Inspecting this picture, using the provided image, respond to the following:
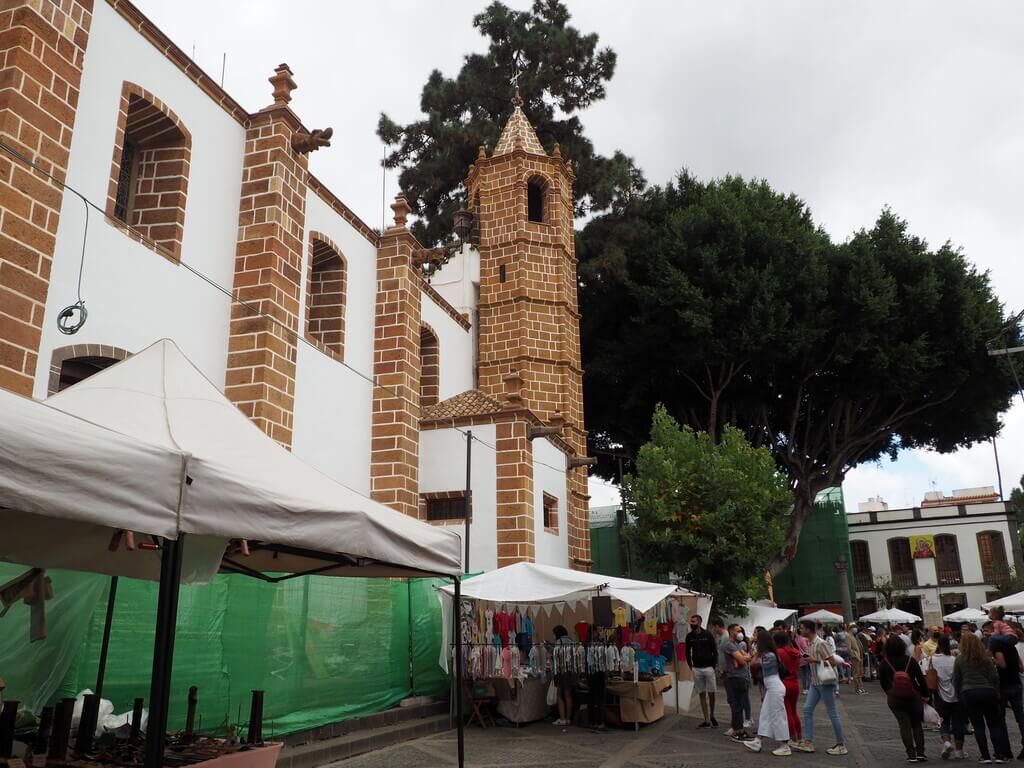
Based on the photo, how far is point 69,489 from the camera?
3.14m

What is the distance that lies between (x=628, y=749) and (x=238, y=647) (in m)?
4.89

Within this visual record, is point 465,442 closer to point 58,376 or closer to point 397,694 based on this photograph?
point 397,694

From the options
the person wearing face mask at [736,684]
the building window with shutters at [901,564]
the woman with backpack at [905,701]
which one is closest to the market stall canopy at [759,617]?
the person wearing face mask at [736,684]

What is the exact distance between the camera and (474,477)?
16.6 metres

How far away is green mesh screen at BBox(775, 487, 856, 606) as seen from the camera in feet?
109

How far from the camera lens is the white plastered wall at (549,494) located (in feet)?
56.4

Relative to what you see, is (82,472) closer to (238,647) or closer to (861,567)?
(238,647)

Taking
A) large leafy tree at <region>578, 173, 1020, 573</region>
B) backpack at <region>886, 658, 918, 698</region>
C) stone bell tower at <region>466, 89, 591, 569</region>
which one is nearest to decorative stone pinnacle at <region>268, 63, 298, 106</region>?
stone bell tower at <region>466, 89, 591, 569</region>

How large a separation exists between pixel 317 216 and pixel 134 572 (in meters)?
9.81

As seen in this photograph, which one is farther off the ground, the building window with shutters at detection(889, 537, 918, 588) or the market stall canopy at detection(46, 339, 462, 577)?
the building window with shutters at detection(889, 537, 918, 588)

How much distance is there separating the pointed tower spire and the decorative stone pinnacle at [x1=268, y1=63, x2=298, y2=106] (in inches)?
440

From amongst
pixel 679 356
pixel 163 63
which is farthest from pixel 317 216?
pixel 679 356

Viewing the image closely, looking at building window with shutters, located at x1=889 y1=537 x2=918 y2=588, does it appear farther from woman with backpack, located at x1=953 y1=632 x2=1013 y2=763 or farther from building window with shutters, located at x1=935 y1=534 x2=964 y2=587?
woman with backpack, located at x1=953 y1=632 x2=1013 y2=763

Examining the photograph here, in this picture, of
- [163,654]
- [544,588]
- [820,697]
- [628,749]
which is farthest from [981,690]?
[163,654]
